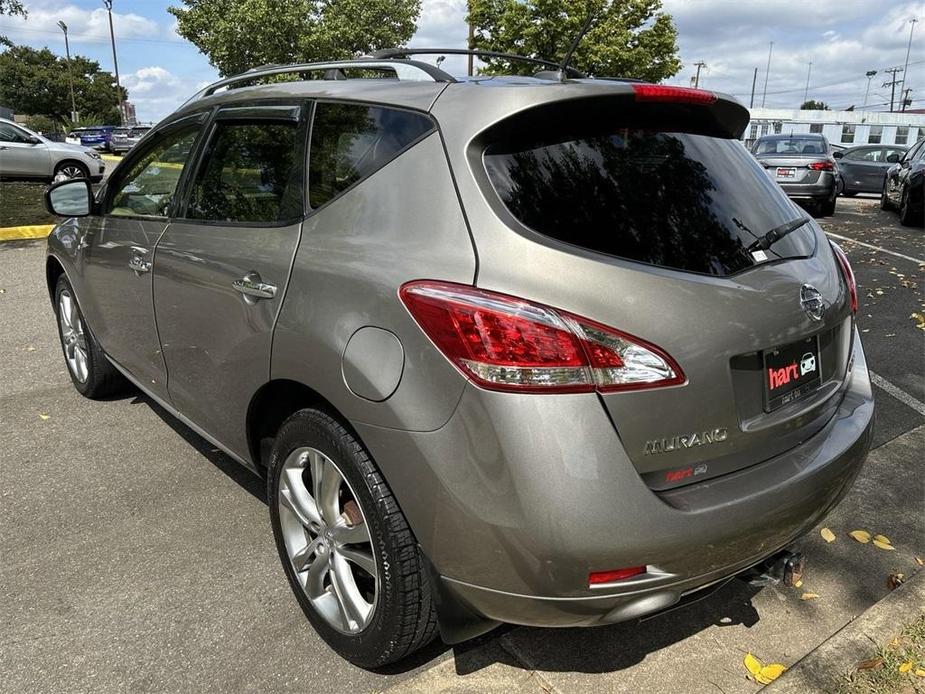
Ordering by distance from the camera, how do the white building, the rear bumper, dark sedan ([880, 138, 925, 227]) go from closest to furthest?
the rear bumper < dark sedan ([880, 138, 925, 227]) < the white building

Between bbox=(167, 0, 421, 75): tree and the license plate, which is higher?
bbox=(167, 0, 421, 75): tree

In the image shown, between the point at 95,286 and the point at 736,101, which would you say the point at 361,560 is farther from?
the point at 95,286

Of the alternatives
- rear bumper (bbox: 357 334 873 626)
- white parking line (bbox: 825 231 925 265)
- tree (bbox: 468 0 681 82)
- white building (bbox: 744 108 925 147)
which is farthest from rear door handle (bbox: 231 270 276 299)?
white building (bbox: 744 108 925 147)

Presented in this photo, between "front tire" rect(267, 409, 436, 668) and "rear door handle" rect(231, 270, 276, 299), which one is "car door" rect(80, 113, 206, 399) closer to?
"rear door handle" rect(231, 270, 276, 299)

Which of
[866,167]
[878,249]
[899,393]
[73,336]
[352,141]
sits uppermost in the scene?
[352,141]

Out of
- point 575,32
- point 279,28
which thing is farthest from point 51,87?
point 575,32

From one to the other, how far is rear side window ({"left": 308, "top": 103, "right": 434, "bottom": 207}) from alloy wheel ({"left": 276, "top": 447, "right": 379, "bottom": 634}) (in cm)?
83

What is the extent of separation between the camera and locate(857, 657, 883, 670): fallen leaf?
229 centimetres

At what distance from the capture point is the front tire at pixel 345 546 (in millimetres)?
2039

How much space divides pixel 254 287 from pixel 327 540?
33.3 inches

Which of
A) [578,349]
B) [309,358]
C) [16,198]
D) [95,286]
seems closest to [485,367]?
[578,349]

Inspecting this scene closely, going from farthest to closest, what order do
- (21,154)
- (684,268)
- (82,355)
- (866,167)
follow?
1. (866,167)
2. (21,154)
3. (82,355)
4. (684,268)

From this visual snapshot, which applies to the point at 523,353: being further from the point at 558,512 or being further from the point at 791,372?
the point at 791,372

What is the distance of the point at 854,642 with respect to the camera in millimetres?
2383
